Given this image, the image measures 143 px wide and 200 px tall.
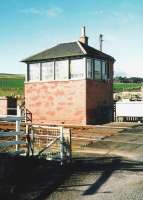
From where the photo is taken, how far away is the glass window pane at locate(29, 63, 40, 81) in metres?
30.1

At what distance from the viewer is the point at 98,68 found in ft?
96.5

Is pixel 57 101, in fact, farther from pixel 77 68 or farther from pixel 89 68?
pixel 89 68

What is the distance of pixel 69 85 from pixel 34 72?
157 inches

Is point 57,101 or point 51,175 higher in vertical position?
point 57,101

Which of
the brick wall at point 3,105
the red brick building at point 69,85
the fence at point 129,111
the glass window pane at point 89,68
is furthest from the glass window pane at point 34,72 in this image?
the fence at point 129,111

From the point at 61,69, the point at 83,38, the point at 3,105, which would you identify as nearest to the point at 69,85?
the point at 61,69

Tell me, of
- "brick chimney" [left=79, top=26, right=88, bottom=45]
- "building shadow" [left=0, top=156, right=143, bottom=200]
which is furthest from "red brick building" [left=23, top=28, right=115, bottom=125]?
"building shadow" [left=0, top=156, right=143, bottom=200]

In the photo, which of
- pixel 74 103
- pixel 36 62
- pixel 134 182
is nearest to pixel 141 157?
pixel 134 182

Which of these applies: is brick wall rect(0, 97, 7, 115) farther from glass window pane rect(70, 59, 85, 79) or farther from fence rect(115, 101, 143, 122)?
fence rect(115, 101, 143, 122)

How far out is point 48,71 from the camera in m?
29.5

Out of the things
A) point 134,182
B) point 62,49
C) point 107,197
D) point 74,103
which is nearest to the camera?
point 107,197

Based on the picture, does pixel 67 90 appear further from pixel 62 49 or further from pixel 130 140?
pixel 130 140

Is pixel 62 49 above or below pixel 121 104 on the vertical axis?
above

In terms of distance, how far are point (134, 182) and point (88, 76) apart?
18.4 metres
